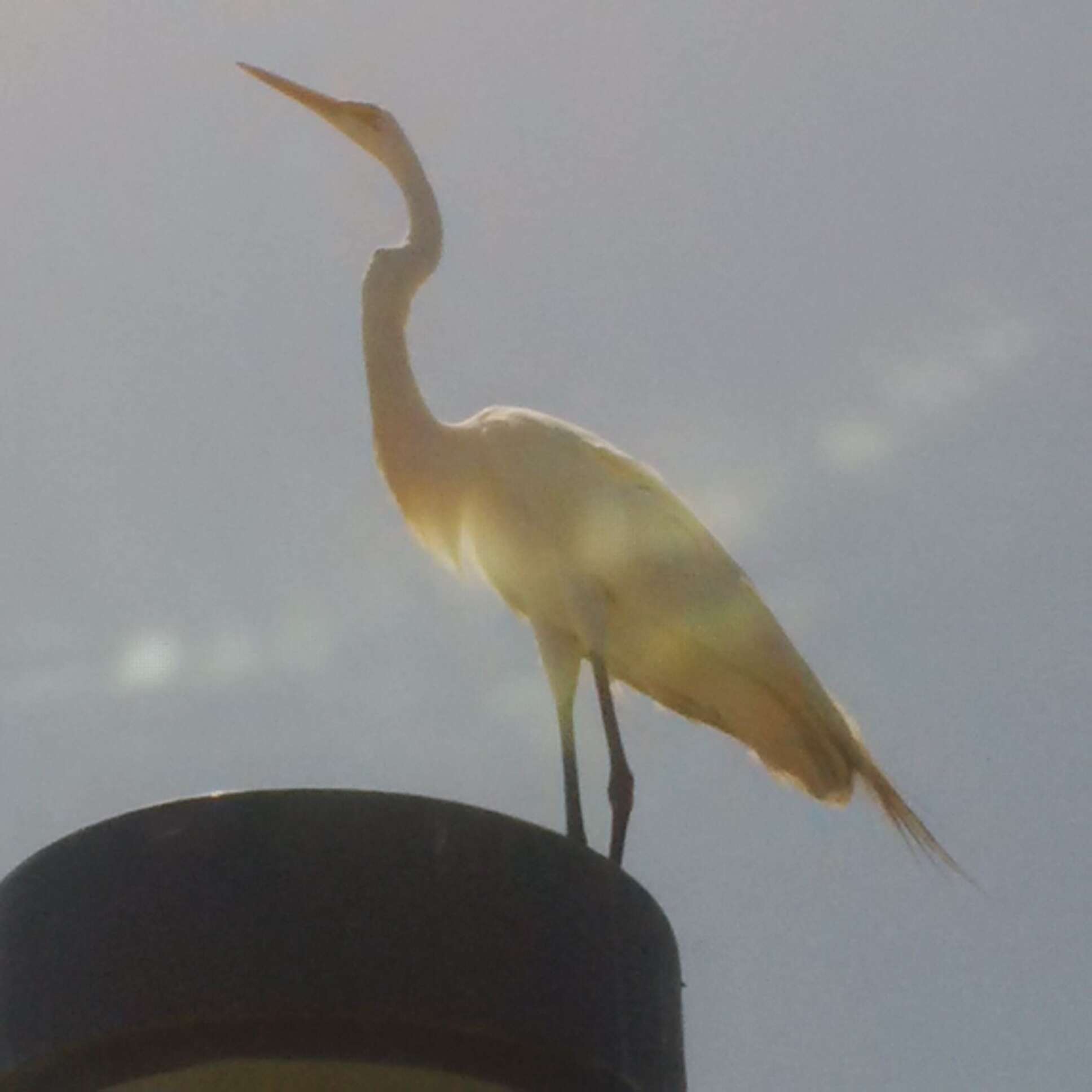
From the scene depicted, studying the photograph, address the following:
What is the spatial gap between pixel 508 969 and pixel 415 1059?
0.44 feet

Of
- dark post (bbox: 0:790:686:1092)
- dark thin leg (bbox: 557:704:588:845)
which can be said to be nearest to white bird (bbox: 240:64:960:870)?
dark thin leg (bbox: 557:704:588:845)

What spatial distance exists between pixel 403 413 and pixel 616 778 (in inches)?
56.9

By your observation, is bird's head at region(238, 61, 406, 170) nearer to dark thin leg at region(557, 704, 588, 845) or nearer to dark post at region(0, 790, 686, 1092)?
dark thin leg at region(557, 704, 588, 845)

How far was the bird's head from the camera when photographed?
23.0 ft

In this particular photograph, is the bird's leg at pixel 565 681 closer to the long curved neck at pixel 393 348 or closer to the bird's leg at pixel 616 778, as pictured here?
the bird's leg at pixel 616 778

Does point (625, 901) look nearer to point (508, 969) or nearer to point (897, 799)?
point (508, 969)

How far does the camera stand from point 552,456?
20.4 feet

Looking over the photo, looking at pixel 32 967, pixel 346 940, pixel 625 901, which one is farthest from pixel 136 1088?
Answer: pixel 625 901

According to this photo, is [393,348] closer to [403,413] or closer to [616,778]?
[403,413]

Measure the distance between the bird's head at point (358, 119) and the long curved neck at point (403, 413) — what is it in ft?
2.43

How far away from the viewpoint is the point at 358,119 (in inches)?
285

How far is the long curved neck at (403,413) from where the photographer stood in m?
6.27

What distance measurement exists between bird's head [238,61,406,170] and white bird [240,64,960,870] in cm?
64

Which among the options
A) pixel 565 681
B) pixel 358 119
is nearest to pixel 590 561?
pixel 565 681
